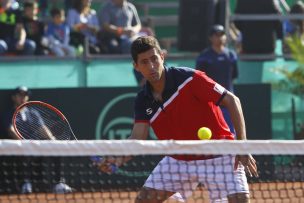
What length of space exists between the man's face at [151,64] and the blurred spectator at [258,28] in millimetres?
7736

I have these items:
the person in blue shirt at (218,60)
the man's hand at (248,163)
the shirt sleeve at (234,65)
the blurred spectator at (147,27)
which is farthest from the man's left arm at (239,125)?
the blurred spectator at (147,27)

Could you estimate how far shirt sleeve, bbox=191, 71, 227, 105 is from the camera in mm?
6500

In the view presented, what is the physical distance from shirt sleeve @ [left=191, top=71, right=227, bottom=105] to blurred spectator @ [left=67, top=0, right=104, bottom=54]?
23.3 ft

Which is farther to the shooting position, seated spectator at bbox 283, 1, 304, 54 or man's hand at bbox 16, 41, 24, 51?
seated spectator at bbox 283, 1, 304, 54

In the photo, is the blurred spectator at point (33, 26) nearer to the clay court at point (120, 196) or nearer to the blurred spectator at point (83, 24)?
the blurred spectator at point (83, 24)

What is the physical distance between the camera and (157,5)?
16.7 metres

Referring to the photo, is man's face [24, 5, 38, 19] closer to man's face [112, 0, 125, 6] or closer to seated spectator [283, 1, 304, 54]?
man's face [112, 0, 125, 6]

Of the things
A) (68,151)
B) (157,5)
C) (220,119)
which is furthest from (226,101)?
(157,5)

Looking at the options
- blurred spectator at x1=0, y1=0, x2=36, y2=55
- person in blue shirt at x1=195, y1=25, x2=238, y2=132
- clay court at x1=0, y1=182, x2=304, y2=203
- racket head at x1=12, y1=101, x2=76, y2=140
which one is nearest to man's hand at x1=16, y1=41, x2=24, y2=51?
blurred spectator at x1=0, y1=0, x2=36, y2=55

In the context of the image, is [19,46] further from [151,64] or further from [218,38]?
[151,64]

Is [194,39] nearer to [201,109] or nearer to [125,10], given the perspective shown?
[125,10]

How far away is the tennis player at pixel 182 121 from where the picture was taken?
6504 millimetres

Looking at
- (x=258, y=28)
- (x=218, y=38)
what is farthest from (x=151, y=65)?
(x=258, y=28)

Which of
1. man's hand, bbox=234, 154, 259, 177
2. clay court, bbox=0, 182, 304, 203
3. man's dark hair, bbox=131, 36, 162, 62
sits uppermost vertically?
man's dark hair, bbox=131, 36, 162, 62
